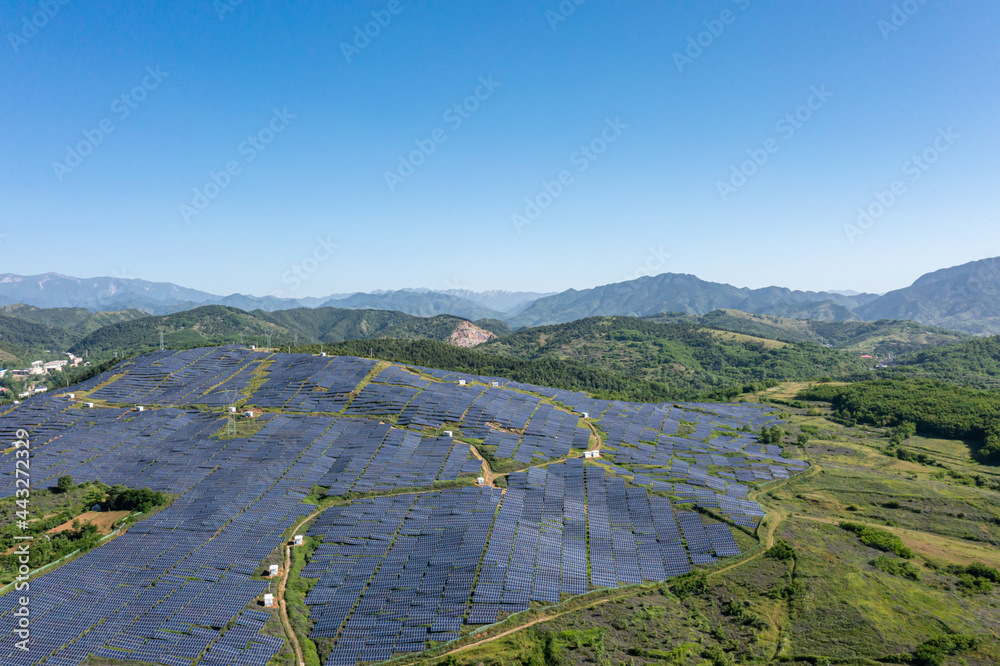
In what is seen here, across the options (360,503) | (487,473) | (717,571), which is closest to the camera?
(717,571)

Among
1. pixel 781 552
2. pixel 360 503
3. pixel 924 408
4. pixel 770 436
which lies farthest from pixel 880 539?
pixel 924 408

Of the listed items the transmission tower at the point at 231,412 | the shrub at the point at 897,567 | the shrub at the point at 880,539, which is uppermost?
the transmission tower at the point at 231,412

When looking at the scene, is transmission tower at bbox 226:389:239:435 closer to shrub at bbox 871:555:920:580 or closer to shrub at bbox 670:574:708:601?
shrub at bbox 670:574:708:601

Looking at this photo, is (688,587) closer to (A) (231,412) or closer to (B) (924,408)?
(A) (231,412)

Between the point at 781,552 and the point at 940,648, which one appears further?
the point at 781,552

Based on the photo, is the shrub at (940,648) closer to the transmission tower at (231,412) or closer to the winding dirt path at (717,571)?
the winding dirt path at (717,571)

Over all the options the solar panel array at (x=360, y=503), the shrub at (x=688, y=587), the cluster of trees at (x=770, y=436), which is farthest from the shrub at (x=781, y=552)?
the cluster of trees at (x=770, y=436)

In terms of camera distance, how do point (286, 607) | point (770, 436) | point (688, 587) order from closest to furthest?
point (286, 607)
point (688, 587)
point (770, 436)
